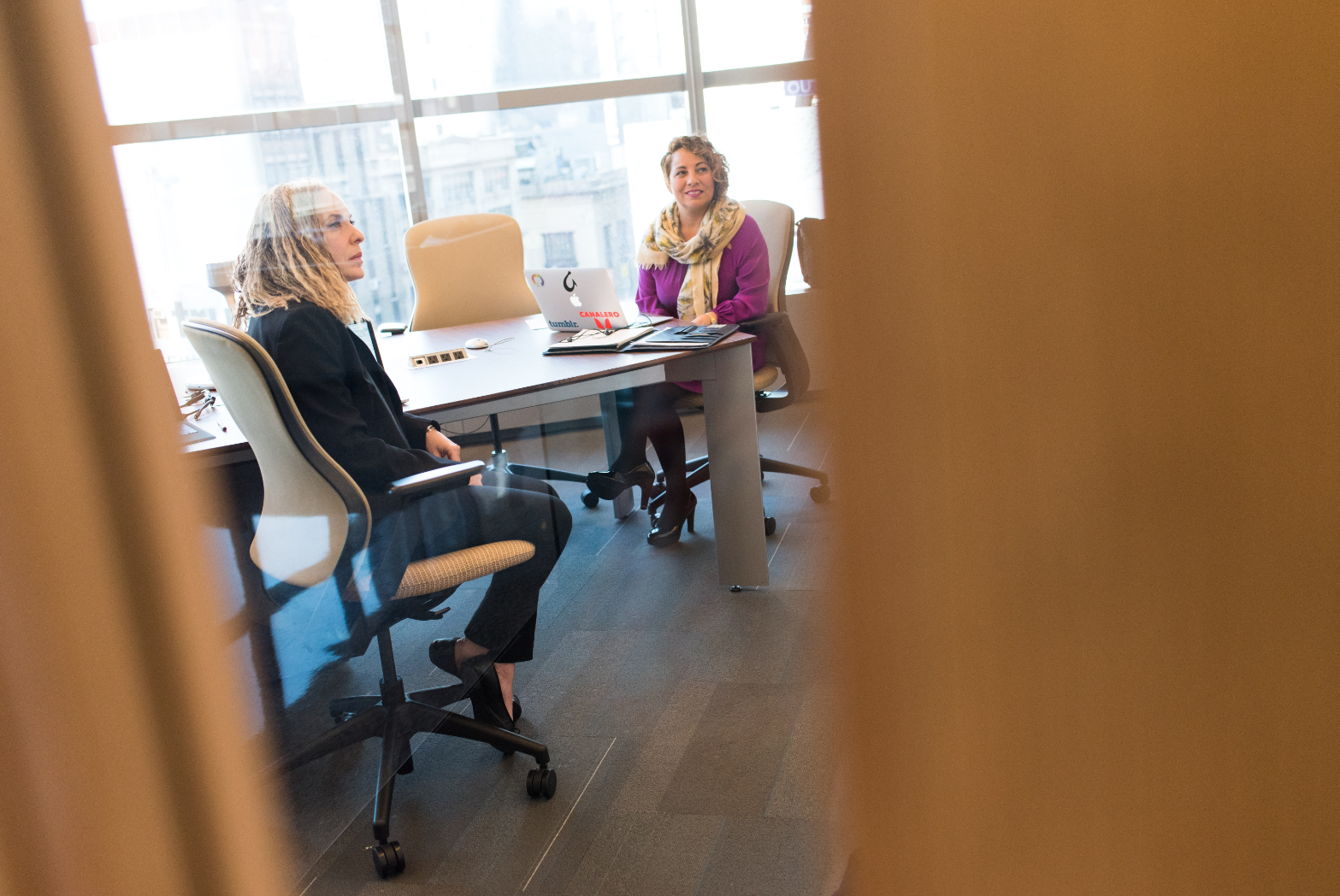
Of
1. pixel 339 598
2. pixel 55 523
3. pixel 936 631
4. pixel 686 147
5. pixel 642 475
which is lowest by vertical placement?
pixel 642 475

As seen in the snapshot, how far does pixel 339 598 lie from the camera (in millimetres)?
1730

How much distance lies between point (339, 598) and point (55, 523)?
1255 millimetres

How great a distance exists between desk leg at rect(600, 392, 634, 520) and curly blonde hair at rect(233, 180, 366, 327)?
171 centimetres

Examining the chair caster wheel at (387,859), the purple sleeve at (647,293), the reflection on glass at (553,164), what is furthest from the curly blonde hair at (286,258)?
the reflection on glass at (553,164)

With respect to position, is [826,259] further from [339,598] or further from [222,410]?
[339,598]

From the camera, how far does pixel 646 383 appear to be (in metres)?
2.48

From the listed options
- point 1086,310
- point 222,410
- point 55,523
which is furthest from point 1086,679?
point 222,410

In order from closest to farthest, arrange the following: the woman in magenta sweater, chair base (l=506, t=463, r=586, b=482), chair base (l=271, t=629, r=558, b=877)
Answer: chair base (l=271, t=629, r=558, b=877)
chair base (l=506, t=463, r=586, b=482)
the woman in magenta sweater

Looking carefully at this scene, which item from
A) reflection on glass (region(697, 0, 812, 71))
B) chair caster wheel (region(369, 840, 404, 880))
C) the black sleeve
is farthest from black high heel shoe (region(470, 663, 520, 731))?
reflection on glass (region(697, 0, 812, 71))

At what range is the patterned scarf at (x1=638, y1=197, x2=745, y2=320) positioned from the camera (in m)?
2.71

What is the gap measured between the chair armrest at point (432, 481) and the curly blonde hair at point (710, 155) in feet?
4.32

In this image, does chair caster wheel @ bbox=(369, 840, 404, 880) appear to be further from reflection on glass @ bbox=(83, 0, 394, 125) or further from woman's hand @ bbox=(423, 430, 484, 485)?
reflection on glass @ bbox=(83, 0, 394, 125)

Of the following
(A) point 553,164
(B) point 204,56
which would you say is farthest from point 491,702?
(A) point 553,164

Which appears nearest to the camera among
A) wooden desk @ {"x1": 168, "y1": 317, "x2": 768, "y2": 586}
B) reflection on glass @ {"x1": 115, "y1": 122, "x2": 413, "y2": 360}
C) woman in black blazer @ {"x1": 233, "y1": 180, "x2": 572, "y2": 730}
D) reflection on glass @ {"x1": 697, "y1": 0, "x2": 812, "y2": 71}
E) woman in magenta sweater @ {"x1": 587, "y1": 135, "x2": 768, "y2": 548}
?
reflection on glass @ {"x1": 697, "y1": 0, "x2": 812, "y2": 71}
